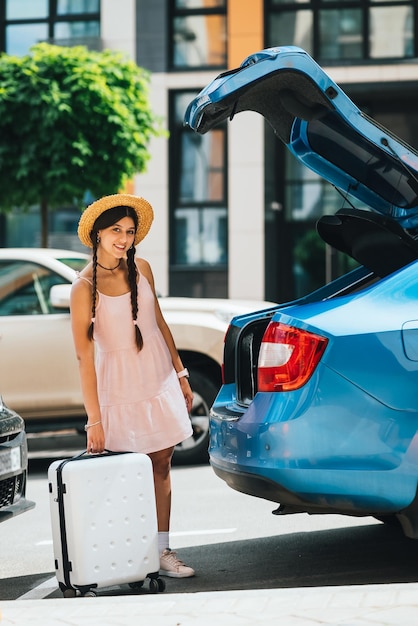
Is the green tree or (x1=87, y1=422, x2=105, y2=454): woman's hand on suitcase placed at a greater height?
the green tree

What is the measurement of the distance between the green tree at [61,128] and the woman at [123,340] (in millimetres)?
10706

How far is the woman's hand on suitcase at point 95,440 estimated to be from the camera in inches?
201

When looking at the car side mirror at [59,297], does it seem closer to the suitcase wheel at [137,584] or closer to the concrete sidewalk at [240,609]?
the suitcase wheel at [137,584]

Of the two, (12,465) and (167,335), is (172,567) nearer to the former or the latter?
(12,465)

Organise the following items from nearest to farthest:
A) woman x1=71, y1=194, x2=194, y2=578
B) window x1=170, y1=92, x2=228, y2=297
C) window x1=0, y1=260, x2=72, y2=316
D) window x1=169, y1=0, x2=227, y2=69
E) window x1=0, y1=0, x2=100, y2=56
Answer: woman x1=71, y1=194, x2=194, y2=578
window x1=0, y1=260, x2=72, y2=316
window x1=169, y1=0, x2=227, y2=69
window x1=170, y1=92, x2=228, y2=297
window x1=0, y1=0, x2=100, y2=56

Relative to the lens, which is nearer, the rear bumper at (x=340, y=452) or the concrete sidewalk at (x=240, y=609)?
the concrete sidewalk at (x=240, y=609)

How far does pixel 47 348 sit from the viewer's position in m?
9.15

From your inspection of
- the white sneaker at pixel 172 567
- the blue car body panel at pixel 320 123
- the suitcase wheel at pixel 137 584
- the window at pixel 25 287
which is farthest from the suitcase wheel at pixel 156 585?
the window at pixel 25 287

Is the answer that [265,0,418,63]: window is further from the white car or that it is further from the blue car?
the blue car

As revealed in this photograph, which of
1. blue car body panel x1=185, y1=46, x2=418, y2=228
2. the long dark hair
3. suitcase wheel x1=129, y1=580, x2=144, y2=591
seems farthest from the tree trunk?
suitcase wheel x1=129, y1=580, x2=144, y2=591

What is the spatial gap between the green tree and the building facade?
540 cm

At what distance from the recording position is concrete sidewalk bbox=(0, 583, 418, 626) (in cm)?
391

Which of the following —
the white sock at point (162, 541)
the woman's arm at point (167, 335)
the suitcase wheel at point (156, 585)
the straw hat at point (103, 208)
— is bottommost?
the suitcase wheel at point (156, 585)

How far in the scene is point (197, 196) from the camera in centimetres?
2234
